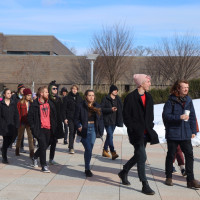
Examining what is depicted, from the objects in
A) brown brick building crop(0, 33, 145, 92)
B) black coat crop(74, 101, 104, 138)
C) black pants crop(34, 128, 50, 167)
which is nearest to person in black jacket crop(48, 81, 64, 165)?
black pants crop(34, 128, 50, 167)

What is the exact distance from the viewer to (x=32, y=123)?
7.50 meters

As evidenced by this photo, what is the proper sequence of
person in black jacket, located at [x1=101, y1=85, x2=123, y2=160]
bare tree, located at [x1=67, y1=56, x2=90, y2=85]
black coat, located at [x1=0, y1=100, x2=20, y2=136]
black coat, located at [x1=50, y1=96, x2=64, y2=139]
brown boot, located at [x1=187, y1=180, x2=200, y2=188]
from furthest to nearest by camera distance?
bare tree, located at [x1=67, y1=56, x2=90, y2=85], person in black jacket, located at [x1=101, y1=85, x2=123, y2=160], black coat, located at [x1=0, y1=100, x2=20, y2=136], black coat, located at [x1=50, y1=96, x2=64, y2=139], brown boot, located at [x1=187, y1=180, x2=200, y2=188]

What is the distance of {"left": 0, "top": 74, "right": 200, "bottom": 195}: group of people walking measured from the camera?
19.4 ft

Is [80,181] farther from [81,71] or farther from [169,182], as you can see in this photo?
[81,71]

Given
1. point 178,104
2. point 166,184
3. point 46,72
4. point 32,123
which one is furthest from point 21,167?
point 46,72

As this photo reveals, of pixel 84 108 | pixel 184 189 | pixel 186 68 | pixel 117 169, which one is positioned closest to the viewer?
pixel 184 189

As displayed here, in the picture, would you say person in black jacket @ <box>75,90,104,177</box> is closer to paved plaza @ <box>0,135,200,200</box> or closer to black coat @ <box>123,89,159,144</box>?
paved plaza @ <box>0,135,200,200</box>

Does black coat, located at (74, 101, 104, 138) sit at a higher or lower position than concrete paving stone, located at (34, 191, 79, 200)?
higher

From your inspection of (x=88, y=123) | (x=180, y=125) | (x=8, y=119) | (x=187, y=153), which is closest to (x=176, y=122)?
(x=180, y=125)

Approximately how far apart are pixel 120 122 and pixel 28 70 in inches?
1126

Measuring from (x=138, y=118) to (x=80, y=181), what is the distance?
171cm

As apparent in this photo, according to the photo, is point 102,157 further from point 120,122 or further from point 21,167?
point 21,167

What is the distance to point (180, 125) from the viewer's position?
6164 millimetres

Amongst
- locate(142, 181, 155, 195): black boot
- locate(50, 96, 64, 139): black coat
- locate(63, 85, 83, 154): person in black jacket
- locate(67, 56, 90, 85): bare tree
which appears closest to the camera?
locate(142, 181, 155, 195): black boot
